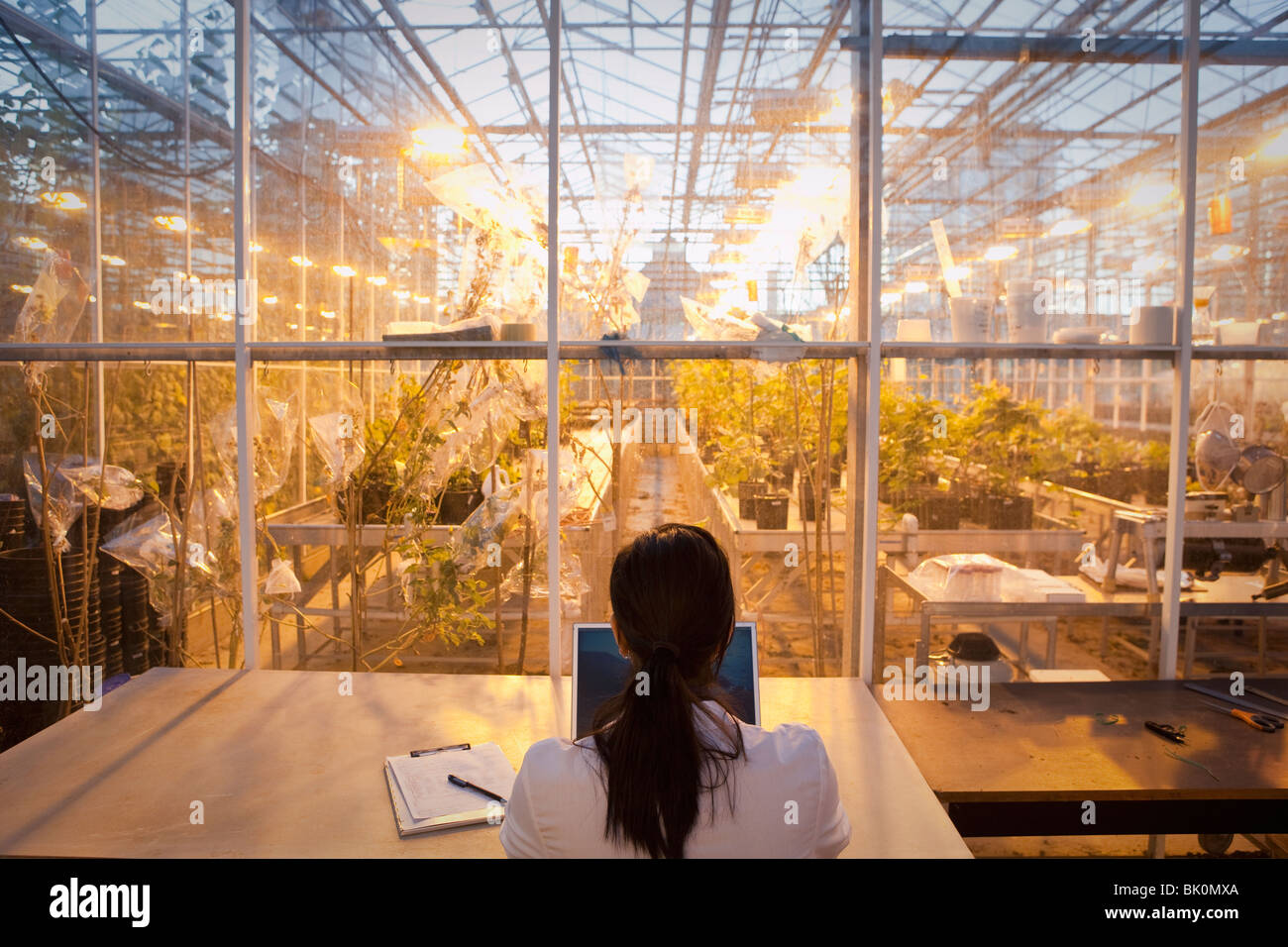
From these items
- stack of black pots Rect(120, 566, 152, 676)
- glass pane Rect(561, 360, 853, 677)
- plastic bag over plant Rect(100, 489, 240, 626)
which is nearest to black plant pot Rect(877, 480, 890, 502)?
glass pane Rect(561, 360, 853, 677)

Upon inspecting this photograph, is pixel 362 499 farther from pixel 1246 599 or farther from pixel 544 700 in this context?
pixel 1246 599

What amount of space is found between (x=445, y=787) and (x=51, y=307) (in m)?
2.35

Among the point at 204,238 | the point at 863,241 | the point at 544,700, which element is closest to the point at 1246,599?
the point at 863,241

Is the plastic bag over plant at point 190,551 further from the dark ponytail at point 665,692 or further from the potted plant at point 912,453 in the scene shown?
the potted plant at point 912,453

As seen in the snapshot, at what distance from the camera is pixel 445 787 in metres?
1.70

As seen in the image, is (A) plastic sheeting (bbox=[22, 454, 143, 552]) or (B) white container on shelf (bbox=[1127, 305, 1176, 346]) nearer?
(B) white container on shelf (bbox=[1127, 305, 1176, 346])

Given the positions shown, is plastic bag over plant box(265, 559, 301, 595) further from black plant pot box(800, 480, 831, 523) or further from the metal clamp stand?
the metal clamp stand

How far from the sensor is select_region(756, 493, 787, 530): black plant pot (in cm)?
267

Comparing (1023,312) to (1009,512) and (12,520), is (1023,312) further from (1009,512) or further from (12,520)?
(12,520)

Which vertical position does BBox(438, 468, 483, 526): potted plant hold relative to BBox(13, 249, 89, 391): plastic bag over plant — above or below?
below

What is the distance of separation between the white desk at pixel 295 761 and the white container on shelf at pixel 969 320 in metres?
1.14

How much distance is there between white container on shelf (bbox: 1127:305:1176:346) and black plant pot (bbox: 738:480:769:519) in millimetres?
1244

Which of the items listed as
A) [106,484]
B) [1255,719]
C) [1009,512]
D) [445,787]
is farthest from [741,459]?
[106,484]

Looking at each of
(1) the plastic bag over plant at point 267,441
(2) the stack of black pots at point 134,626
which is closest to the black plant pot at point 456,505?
(1) the plastic bag over plant at point 267,441
